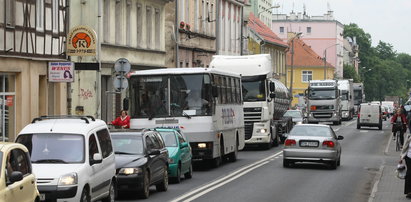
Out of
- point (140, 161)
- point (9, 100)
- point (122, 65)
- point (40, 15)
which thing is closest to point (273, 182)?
point (140, 161)

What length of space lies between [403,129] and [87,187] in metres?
28.2

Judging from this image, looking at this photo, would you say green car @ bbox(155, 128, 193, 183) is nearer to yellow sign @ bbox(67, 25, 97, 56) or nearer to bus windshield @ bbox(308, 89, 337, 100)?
yellow sign @ bbox(67, 25, 97, 56)

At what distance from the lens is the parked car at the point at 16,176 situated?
12.5 metres

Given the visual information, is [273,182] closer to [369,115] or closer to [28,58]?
[28,58]

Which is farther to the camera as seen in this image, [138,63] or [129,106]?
[138,63]

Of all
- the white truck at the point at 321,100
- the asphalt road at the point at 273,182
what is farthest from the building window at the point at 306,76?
the asphalt road at the point at 273,182

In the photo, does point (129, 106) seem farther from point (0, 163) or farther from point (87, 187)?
point (0, 163)

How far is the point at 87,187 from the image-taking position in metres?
16.3

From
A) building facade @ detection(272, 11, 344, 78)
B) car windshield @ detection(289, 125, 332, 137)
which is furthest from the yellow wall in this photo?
car windshield @ detection(289, 125, 332, 137)

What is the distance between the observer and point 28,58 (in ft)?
111

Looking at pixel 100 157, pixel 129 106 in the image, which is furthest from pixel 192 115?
pixel 100 157

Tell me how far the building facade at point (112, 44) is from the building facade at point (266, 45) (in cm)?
3782

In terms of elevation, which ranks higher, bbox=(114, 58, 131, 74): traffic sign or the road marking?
bbox=(114, 58, 131, 74): traffic sign

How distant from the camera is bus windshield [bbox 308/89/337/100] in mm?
74312
